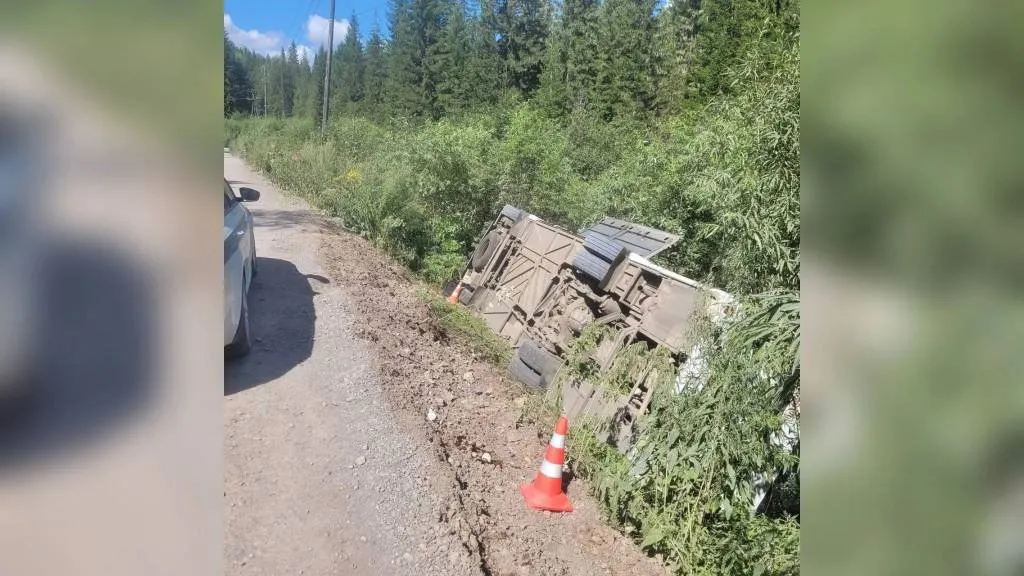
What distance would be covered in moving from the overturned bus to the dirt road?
0.62 metres

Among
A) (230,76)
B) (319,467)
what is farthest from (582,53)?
(230,76)

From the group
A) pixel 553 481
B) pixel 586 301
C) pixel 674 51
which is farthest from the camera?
pixel 674 51

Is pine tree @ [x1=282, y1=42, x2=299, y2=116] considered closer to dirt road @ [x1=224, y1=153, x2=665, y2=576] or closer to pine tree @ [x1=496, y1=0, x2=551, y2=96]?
pine tree @ [x1=496, y1=0, x2=551, y2=96]

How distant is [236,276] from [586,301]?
3861 millimetres

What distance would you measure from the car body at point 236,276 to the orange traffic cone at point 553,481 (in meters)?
2.43

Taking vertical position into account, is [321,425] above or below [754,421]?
below

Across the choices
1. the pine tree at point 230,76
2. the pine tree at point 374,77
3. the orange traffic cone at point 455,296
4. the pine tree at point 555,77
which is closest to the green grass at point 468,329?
the orange traffic cone at point 455,296

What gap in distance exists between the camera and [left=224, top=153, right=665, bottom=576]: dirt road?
3529mm

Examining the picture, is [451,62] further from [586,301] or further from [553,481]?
[553,481]

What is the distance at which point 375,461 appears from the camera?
4.38 metres
